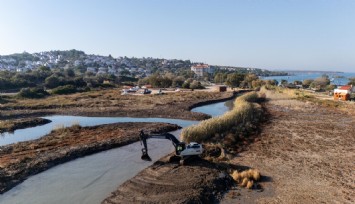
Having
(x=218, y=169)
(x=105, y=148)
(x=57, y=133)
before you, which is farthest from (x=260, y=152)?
(x=57, y=133)

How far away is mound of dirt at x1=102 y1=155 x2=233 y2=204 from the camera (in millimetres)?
14677

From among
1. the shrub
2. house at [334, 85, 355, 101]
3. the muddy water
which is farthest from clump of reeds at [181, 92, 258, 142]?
house at [334, 85, 355, 101]

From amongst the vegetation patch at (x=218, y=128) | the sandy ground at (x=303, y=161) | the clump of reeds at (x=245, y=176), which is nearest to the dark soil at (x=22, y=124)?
the vegetation patch at (x=218, y=128)

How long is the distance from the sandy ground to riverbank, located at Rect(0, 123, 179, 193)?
443 inches

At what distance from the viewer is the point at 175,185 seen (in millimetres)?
16109

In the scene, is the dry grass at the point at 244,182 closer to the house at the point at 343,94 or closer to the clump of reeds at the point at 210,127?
the clump of reeds at the point at 210,127

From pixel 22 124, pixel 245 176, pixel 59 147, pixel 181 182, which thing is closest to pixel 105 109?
pixel 22 124

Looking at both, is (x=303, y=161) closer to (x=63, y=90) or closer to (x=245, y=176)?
(x=245, y=176)

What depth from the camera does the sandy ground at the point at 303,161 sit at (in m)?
15.2

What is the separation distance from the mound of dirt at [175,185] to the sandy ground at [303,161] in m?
1.06

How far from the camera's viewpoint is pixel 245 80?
324 feet

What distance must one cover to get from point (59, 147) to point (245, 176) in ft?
50.4

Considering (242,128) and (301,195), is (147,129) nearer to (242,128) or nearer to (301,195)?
(242,128)

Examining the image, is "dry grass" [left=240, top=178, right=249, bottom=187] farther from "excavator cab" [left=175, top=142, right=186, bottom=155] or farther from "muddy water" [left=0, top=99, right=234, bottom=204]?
"muddy water" [left=0, top=99, right=234, bottom=204]
